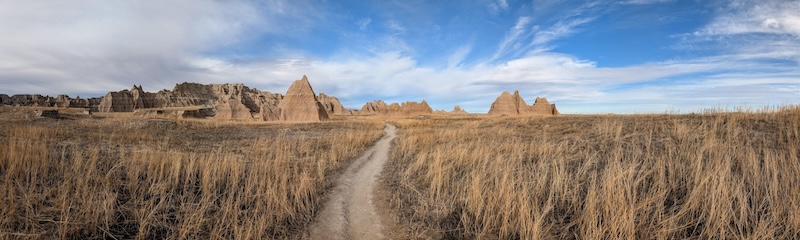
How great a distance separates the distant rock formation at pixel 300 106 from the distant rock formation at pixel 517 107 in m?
51.1

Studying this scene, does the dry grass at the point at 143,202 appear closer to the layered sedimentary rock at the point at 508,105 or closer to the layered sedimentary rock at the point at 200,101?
the layered sedimentary rock at the point at 200,101

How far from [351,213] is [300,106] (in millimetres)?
35122

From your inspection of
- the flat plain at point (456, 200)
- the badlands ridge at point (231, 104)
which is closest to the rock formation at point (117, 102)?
the badlands ridge at point (231, 104)

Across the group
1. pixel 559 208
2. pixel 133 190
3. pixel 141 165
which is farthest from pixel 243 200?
pixel 559 208

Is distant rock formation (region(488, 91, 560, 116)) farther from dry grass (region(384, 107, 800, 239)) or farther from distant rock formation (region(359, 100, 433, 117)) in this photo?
dry grass (region(384, 107, 800, 239))

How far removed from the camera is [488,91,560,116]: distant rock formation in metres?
76.8

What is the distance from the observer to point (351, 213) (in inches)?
215

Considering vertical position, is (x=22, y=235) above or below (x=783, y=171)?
below

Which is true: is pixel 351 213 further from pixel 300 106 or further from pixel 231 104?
pixel 231 104

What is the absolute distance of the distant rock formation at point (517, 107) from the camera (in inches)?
3024

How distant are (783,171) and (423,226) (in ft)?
21.1

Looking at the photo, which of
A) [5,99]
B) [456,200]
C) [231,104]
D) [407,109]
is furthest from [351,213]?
[5,99]

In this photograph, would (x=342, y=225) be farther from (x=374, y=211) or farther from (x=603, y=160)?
(x=603, y=160)

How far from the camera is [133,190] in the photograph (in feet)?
17.5
